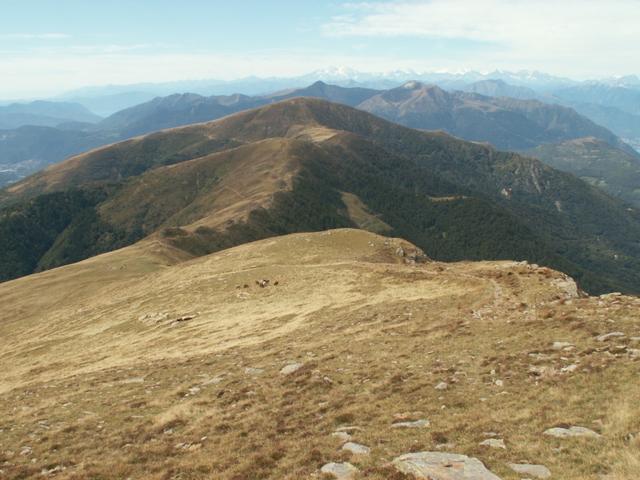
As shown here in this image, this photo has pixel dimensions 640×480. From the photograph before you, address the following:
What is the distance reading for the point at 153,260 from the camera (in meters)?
106

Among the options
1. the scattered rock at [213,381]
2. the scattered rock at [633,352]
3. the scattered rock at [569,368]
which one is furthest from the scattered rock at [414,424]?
the scattered rock at [213,381]

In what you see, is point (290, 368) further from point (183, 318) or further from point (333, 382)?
point (183, 318)

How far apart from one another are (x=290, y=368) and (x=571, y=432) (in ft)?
54.0

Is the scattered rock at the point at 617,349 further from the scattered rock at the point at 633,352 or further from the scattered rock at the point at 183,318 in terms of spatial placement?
the scattered rock at the point at 183,318

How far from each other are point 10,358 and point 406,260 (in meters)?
58.1

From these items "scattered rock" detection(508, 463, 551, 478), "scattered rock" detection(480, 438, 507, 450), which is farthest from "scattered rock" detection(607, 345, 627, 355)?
"scattered rock" detection(508, 463, 551, 478)

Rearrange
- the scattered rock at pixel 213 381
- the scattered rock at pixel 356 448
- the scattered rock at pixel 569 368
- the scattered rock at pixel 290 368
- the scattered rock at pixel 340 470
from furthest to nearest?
the scattered rock at pixel 213 381 < the scattered rock at pixel 290 368 < the scattered rock at pixel 569 368 < the scattered rock at pixel 356 448 < the scattered rock at pixel 340 470

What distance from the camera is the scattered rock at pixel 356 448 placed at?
54.3 feet

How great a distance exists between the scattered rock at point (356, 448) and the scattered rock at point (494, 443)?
166 inches

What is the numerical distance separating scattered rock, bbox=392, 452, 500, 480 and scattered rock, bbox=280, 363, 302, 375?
43.1 feet

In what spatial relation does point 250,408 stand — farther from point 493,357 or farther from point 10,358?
point 10,358

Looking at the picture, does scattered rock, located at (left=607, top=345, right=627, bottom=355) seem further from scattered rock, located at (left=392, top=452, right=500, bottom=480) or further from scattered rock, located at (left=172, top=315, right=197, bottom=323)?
scattered rock, located at (left=172, top=315, right=197, bottom=323)

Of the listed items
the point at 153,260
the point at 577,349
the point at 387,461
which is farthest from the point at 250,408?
the point at 153,260

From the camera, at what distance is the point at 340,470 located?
15.4 metres
